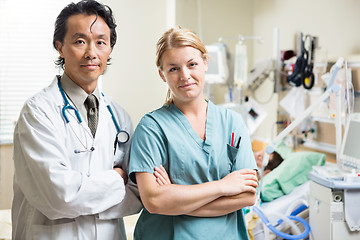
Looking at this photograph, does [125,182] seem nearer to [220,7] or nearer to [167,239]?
[167,239]

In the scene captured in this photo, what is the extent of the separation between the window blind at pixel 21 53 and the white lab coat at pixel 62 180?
1786mm

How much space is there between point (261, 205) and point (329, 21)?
5.25ft

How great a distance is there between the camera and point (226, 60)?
135 inches

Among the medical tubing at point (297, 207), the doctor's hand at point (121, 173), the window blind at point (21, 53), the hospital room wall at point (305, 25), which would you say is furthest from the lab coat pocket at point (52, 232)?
the hospital room wall at point (305, 25)

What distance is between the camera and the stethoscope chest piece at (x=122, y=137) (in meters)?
1.31

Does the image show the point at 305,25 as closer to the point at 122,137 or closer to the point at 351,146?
the point at 351,146

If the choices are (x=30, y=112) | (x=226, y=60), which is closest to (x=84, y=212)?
(x=30, y=112)

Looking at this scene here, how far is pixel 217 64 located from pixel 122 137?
216cm

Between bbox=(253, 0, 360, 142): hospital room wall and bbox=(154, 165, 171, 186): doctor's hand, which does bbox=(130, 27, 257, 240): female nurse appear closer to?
bbox=(154, 165, 171, 186): doctor's hand

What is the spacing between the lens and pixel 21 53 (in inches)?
119

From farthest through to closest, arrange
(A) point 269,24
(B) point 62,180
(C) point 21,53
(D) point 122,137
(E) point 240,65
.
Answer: (A) point 269,24
(E) point 240,65
(C) point 21,53
(D) point 122,137
(B) point 62,180

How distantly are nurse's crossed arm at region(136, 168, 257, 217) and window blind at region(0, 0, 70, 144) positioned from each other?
2.02m

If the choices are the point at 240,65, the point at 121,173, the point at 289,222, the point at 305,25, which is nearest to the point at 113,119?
the point at 121,173

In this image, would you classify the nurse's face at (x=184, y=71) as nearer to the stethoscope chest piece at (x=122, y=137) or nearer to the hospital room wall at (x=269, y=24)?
the stethoscope chest piece at (x=122, y=137)
